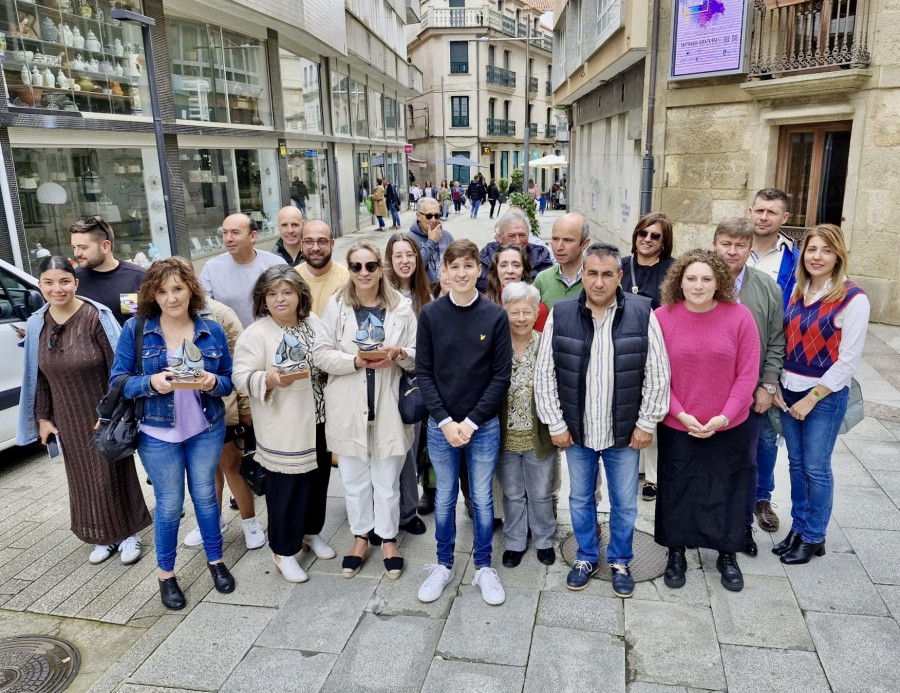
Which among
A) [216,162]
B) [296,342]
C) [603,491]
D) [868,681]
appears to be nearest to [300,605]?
[296,342]

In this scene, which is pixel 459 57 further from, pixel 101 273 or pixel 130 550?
pixel 130 550

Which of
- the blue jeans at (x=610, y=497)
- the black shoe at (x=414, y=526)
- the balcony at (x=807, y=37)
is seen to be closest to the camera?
the blue jeans at (x=610, y=497)

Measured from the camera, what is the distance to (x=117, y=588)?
13.6ft

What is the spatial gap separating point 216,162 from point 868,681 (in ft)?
52.1

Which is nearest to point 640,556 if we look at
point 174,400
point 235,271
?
point 174,400

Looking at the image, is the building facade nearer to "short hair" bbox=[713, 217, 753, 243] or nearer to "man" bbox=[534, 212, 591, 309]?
"man" bbox=[534, 212, 591, 309]

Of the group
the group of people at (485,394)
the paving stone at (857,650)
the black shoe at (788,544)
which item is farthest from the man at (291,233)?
the paving stone at (857,650)

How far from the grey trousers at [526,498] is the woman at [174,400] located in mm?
1677

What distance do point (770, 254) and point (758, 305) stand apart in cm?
70

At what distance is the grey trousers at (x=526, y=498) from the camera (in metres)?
4.11

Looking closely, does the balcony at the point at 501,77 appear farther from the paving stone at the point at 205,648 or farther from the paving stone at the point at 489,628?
the paving stone at the point at 205,648

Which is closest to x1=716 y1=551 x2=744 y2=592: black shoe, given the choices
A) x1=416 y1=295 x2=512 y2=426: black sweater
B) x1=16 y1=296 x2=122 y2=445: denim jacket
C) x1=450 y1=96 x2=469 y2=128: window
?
x1=416 y1=295 x2=512 y2=426: black sweater

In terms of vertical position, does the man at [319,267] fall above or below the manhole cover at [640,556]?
above

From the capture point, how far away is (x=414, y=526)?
4.69 m
